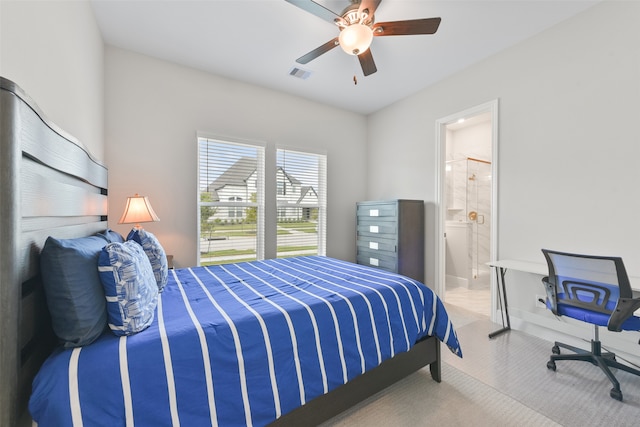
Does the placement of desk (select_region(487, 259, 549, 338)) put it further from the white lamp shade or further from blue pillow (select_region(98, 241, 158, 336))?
the white lamp shade

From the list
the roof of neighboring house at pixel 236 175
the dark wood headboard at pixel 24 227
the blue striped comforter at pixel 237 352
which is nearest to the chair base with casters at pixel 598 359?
the blue striped comforter at pixel 237 352

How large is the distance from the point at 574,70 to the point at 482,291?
2988 millimetres

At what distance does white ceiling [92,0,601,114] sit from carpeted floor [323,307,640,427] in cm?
292

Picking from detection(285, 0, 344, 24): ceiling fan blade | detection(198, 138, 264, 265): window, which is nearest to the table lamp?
detection(198, 138, 264, 265): window

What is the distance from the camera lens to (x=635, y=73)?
80.5 inches

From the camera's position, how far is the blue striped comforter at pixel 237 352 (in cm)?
89

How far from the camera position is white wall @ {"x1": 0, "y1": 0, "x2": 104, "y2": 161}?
1.14 m

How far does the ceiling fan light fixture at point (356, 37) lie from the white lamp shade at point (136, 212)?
2.22 metres

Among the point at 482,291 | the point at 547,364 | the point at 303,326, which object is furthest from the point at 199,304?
the point at 482,291

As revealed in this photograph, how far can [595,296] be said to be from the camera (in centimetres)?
183

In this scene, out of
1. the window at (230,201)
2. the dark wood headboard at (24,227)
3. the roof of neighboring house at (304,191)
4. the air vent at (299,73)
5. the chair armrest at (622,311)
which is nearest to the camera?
the dark wood headboard at (24,227)

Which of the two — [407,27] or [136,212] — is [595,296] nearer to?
[407,27]

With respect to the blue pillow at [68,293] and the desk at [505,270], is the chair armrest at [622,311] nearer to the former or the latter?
the desk at [505,270]

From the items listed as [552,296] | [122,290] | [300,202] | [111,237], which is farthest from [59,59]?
[552,296]
